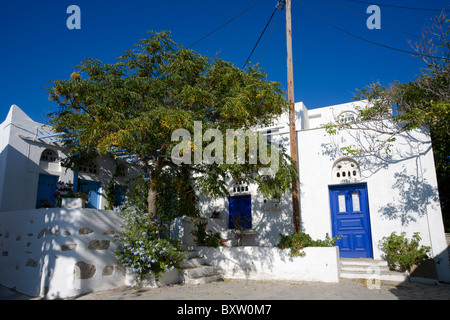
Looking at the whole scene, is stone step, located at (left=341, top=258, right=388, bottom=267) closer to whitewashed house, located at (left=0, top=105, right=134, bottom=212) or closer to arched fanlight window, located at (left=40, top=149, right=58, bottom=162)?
whitewashed house, located at (left=0, top=105, right=134, bottom=212)

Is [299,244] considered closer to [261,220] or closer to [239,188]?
[261,220]

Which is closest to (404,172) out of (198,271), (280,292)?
(280,292)

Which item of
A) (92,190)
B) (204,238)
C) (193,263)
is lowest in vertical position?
(193,263)

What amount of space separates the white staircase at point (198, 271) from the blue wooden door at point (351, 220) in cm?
357

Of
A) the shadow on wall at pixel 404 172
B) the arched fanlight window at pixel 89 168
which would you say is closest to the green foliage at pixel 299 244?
the shadow on wall at pixel 404 172

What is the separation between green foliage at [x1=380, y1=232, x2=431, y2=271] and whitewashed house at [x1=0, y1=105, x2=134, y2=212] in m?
7.49

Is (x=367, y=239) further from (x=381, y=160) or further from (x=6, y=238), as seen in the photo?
(x=6, y=238)

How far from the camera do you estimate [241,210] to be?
10641 mm

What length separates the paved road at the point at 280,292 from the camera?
237 inches

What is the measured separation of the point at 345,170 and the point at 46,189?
9.15 m
